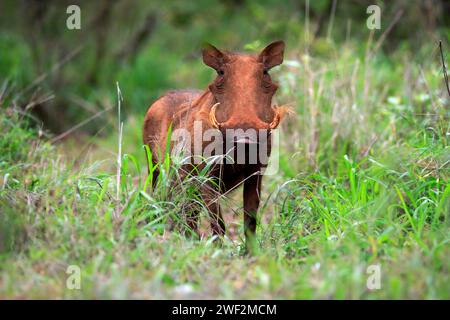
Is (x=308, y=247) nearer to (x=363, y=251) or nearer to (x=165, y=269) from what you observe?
(x=363, y=251)

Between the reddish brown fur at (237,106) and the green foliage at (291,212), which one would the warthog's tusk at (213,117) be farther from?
the green foliage at (291,212)

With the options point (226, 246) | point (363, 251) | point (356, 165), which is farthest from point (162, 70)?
point (363, 251)

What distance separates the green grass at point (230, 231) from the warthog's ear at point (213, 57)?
2.29ft

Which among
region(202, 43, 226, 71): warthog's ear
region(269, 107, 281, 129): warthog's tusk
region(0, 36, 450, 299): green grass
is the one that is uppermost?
region(202, 43, 226, 71): warthog's ear

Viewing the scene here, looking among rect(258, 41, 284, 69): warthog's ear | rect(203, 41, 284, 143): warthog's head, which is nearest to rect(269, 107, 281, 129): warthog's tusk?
rect(203, 41, 284, 143): warthog's head

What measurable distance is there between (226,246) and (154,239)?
0.70 meters

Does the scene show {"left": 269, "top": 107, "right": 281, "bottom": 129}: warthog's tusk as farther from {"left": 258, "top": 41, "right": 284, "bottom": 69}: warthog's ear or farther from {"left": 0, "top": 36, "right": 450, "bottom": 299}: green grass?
{"left": 0, "top": 36, "right": 450, "bottom": 299}: green grass

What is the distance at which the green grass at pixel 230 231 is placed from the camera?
3461 mm

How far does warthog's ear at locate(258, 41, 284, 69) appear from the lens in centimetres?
449

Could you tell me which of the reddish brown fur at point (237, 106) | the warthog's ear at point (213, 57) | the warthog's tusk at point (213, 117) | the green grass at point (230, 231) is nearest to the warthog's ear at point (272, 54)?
the reddish brown fur at point (237, 106)

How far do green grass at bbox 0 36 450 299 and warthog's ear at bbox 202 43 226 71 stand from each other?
2.29 feet

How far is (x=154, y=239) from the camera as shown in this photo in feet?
12.9
